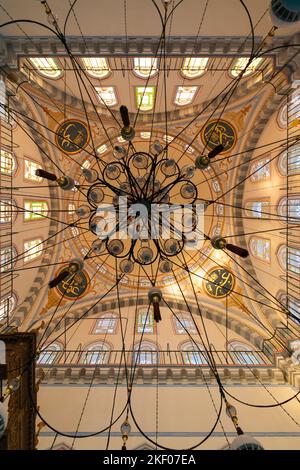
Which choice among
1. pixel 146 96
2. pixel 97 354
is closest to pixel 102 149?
pixel 146 96

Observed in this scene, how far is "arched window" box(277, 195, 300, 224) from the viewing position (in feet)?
28.7

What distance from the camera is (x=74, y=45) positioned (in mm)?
7102

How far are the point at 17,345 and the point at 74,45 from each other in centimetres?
778

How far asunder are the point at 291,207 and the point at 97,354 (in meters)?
Result: 8.66

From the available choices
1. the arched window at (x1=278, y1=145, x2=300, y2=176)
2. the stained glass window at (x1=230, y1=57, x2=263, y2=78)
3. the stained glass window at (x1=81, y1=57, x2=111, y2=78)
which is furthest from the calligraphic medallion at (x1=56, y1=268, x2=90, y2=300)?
the stained glass window at (x1=230, y1=57, x2=263, y2=78)

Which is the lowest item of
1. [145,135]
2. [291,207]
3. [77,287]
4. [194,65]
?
[77,287]

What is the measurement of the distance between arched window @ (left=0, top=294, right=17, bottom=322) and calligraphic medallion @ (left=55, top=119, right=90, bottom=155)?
6.44 m

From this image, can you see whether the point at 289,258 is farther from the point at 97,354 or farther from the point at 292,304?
the point at 97,354

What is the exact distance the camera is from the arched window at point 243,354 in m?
9.83

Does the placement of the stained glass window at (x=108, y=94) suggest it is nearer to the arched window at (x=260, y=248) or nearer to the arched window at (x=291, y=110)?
the arched window at (x=291, y=110)

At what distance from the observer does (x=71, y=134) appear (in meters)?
11.6

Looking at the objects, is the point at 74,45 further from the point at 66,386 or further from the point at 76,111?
the point at 66,386

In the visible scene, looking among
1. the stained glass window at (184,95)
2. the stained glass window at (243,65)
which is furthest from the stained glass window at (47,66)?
the stained glass window at (243,65)

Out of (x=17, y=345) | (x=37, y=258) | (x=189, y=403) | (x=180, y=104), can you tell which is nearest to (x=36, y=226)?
(x=37, y=258)
